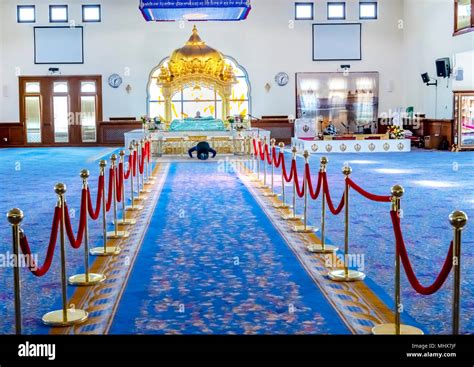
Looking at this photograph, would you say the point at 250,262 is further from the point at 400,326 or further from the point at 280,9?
the point at 280,9

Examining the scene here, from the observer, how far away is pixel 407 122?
23.8m

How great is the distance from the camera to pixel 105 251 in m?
6.38

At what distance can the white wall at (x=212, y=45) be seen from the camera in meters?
24.4

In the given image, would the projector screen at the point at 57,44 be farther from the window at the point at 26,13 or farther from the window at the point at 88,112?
the window at the point at 88,112

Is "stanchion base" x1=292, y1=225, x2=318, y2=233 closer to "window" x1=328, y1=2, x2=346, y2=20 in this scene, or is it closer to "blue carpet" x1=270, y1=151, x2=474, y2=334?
"blue carpet" x1=270, y1=151, x2=474, y2=334

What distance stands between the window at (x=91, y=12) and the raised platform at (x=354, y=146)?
8900 mm

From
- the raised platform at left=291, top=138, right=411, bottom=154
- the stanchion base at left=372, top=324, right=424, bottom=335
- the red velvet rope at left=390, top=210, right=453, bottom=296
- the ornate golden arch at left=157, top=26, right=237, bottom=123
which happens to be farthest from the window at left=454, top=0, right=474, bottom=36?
the stanchion base at left=372, top=324, right=424, bottom=335

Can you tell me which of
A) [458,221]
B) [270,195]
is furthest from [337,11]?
[458,221]

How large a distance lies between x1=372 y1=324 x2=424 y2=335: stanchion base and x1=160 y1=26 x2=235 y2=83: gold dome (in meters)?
15.9

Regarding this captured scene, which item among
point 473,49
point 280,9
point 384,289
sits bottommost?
point 384,289

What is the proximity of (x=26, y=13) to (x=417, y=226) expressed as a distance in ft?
65.8

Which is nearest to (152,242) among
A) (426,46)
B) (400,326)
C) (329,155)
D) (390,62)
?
(400,326)

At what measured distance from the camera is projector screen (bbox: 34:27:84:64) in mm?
24266

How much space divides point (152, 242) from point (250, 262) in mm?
1316
